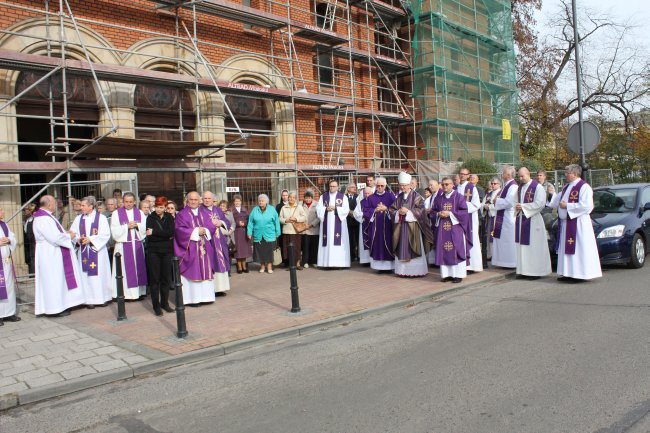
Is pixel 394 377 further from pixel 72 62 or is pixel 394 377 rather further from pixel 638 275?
pixel 72 62

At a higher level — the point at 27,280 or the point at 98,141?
the point at 98,141

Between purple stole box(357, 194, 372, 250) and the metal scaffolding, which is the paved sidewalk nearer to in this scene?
purple stole box(357, 194, 372, 250)

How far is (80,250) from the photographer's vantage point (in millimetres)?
9398

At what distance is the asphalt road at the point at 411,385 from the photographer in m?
4.24

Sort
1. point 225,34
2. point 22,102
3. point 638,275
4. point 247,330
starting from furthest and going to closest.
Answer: point 225,34 < point 22,102 < point 638,275 < point 247,330

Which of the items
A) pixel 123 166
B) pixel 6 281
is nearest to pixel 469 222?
pixel 123 166

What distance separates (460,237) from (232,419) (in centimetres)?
674

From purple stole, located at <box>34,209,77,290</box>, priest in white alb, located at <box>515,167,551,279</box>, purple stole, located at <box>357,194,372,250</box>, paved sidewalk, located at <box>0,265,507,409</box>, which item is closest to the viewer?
paved sidewalk, located at <box>0,265,507,409</box>

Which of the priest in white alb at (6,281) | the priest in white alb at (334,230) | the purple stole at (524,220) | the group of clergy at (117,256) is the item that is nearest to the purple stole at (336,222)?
the priest in white alb at (334,230)

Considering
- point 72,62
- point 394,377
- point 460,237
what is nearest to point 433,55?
point 460,237

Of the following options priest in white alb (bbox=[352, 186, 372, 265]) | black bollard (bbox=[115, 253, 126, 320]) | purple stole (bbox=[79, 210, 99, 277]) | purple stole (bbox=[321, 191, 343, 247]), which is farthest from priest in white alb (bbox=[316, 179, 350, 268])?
black bollard (bbox=[115, 253, 126, 320])

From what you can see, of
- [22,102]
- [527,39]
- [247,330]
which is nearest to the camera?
[247,330]

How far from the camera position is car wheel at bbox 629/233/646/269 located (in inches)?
417

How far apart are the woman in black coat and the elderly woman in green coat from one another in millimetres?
3574
